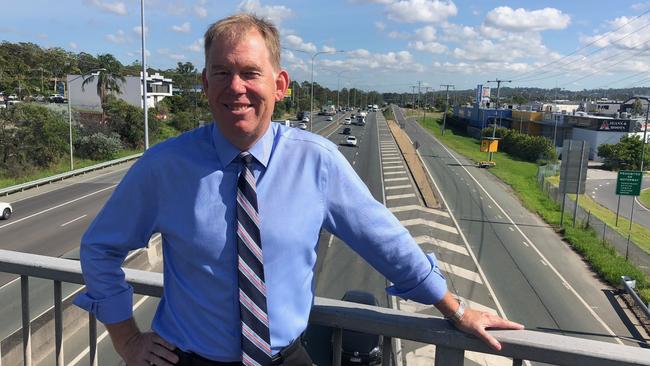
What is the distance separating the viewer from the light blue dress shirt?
6.20ft

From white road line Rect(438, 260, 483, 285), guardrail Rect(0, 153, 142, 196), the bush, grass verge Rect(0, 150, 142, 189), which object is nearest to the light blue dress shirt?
white road line Rect(438, 260, 483, 285)

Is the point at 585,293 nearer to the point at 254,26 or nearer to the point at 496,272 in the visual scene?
the point at 496,272

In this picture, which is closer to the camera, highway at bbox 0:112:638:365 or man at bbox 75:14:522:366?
man at bbox 75:14:522:366

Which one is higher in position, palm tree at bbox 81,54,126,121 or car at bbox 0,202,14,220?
palm tree at bbox 81,54,126,121

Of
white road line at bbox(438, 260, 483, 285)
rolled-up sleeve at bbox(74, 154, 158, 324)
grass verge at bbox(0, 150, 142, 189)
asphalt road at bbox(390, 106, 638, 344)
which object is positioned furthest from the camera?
grass verge at bbox(0, 150, 142, 189)

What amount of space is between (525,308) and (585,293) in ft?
12.8

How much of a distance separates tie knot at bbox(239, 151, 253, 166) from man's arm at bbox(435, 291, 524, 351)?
0.94m

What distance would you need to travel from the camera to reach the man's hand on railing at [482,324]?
2.06 m

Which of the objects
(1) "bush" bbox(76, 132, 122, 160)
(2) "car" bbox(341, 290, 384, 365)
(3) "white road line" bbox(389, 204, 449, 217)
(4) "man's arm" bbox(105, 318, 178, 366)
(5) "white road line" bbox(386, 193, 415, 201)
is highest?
(4) "man's arm" bbox(105, 318, 178, 366)

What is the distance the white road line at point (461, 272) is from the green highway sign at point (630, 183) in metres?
10.9

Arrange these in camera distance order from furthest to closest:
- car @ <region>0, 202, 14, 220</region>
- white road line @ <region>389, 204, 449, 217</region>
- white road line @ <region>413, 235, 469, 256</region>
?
white road line @ <region>389, 204, 449, 217</region>
car @ <region>0, 202, 14, 220</region>
white road line @ <region>413, 235, 469, 256</region>

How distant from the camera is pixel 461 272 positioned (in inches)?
826

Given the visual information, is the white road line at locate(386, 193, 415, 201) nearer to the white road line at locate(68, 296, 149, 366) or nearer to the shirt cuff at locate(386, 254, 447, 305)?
the white road line at locate(68, 296, 149, 366)

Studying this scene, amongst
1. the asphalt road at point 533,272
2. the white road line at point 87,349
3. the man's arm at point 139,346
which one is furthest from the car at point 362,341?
the asphalt road at point 533,272
